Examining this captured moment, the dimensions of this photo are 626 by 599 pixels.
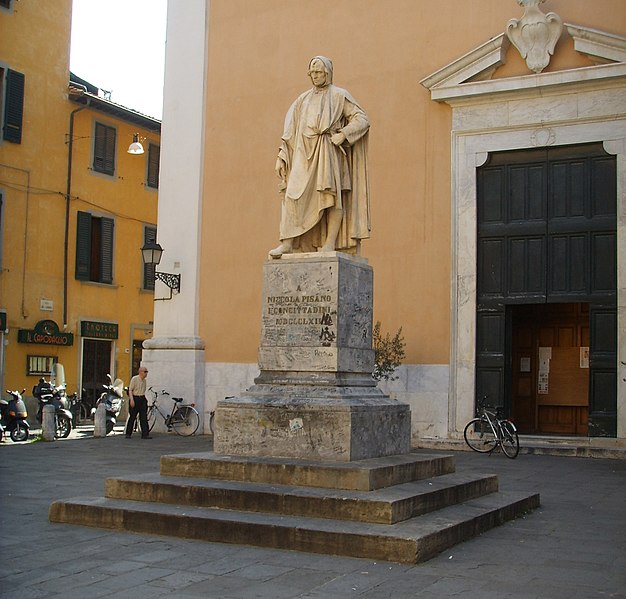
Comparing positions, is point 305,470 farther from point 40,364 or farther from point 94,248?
point 94,248

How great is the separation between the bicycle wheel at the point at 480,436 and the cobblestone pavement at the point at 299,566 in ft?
18.3

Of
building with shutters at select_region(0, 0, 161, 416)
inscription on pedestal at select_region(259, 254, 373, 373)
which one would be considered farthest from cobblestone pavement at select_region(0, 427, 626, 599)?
building with shutters at select_region(0, 0, 161, 416)

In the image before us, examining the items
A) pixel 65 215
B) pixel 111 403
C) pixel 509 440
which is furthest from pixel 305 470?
pixel 65 215

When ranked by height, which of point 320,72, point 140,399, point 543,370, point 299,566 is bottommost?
point 299,566

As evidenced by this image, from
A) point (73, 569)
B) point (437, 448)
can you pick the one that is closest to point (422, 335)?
point (437, 448)

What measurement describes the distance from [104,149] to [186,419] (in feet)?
37.6

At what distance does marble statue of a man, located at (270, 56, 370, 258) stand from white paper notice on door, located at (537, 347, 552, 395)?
10630 millimetres

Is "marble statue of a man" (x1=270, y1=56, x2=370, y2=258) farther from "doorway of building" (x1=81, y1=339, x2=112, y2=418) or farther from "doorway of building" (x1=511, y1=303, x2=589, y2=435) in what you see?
"doorway of building" (x1=81, y1=339, x2=112, y2=418)

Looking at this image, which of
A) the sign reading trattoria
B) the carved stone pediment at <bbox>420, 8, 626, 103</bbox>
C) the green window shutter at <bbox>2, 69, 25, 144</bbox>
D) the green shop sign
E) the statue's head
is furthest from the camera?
the green shop sign

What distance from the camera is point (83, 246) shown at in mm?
25438

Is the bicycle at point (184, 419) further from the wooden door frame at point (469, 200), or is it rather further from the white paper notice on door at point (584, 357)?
the white paper notice on door at point (584, 357)

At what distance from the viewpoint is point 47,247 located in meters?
24.3

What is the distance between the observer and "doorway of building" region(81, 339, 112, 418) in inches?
996

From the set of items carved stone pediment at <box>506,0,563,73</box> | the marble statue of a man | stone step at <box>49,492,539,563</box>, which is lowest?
stone step at <box>49,492,539,563</box>
